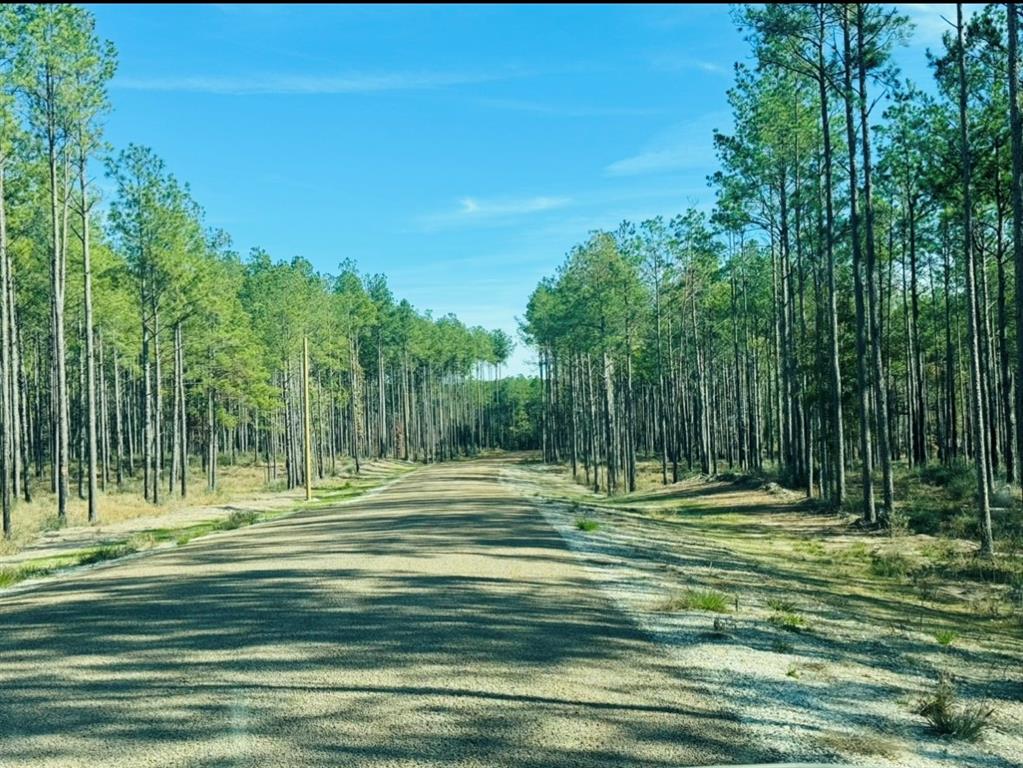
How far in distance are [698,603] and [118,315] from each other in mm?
37609

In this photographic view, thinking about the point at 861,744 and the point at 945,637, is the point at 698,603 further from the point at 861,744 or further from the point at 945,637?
the point at 861,744

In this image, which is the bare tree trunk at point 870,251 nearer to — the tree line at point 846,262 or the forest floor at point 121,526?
the tree line at point 846,262

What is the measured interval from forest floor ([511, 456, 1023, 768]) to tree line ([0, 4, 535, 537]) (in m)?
17.9

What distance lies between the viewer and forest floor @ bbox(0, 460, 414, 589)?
15.6 metres

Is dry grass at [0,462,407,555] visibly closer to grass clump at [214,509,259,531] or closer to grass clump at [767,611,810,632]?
grass clump at [214,509,259,531]

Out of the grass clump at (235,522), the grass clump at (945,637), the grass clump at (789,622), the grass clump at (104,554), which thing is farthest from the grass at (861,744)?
the grass clump at (235,522)

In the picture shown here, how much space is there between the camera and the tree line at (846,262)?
20.3m

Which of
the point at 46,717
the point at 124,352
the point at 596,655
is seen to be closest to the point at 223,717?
the point at 46,717

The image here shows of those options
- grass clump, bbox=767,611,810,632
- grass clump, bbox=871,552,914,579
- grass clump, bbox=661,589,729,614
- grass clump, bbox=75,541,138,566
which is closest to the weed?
grass clump, bbox=767,611,810,632

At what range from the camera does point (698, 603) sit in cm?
979

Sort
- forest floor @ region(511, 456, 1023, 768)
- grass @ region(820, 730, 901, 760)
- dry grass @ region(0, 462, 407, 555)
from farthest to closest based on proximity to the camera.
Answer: dry grass @ region(0, 462, 407, 555) < forest floor @ region(511, 456, 1023, 768) < grass @ region(820, 730, 901, 760)

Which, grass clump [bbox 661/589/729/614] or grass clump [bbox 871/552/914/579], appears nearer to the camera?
grass clump [bbox 661/589/729/614]

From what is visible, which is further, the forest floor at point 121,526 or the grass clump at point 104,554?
the forest floor at point 121,526

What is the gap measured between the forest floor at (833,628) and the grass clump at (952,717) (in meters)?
0.07
